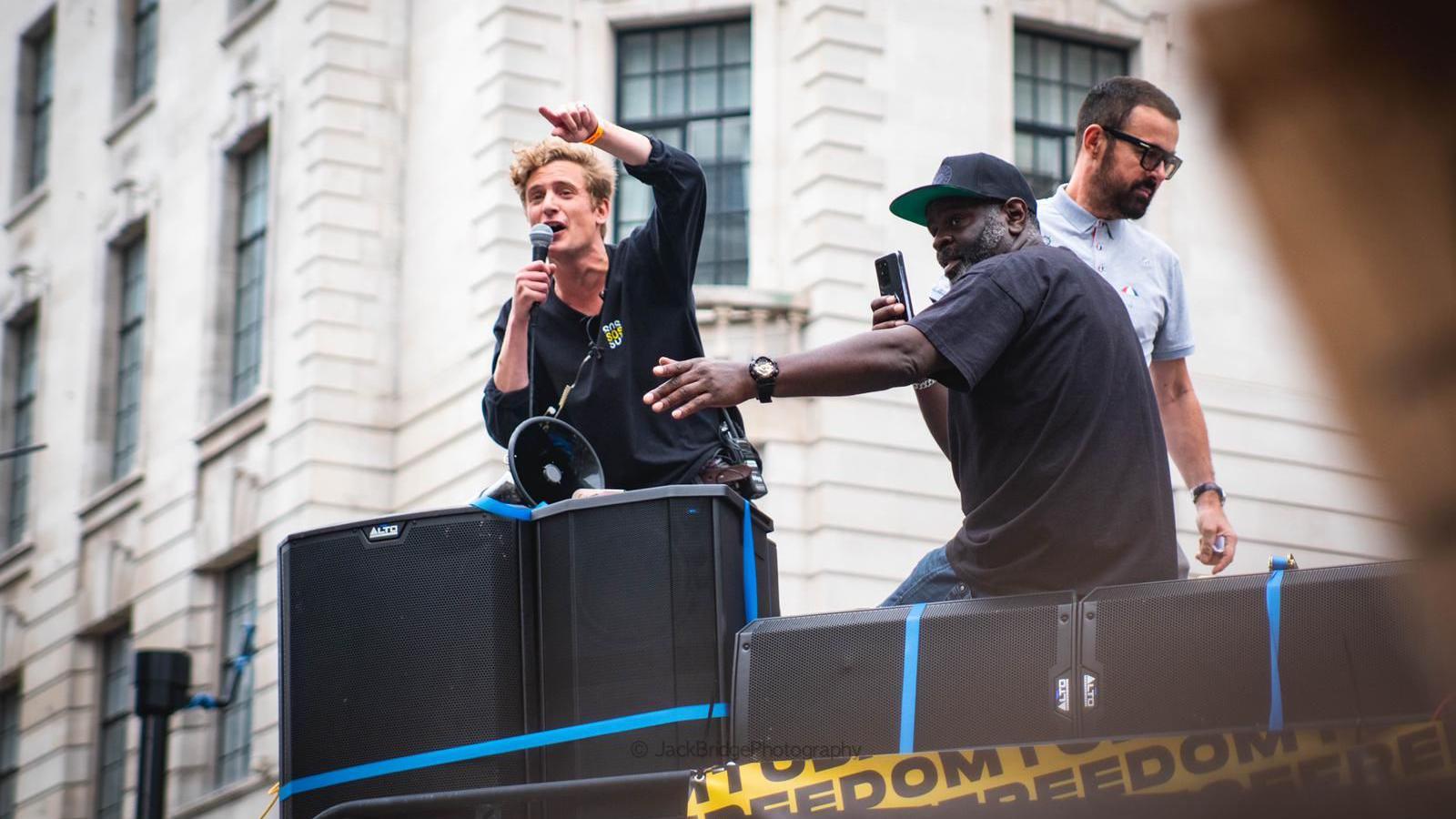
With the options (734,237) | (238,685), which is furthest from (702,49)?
(238,685)

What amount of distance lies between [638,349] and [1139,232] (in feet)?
5.14

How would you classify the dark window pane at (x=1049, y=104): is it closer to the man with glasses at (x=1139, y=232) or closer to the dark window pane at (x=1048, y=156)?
the dark window pane at (x=1048, y=156)

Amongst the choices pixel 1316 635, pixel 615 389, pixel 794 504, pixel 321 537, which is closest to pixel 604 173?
pixel 615 389

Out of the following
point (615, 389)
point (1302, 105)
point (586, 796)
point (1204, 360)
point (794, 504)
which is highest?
point (1204, 360)

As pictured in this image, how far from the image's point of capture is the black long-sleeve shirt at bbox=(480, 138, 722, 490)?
516 cm

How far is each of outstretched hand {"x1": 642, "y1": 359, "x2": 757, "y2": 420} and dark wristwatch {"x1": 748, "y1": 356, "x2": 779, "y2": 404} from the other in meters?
0.03

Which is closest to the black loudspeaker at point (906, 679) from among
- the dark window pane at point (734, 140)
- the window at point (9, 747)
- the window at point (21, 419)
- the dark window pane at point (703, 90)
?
the dark window pane at point (734, 140)

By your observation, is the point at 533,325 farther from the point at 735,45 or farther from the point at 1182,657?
the point at 735,45

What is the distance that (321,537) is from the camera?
496 cm

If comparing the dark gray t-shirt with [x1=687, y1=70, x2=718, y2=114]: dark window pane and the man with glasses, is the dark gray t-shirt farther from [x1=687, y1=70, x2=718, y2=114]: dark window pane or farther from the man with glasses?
[x1=687, y1=70, x2=718, y2=114]: dark window pane

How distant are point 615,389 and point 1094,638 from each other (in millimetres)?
1429

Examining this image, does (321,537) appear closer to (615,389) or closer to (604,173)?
(615,389)

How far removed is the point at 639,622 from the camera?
472cm

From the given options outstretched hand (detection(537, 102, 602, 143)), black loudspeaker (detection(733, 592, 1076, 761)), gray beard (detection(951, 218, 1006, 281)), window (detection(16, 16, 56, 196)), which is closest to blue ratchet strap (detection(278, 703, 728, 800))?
black loudspeaker (detection(733, 592, 1076, 761))
